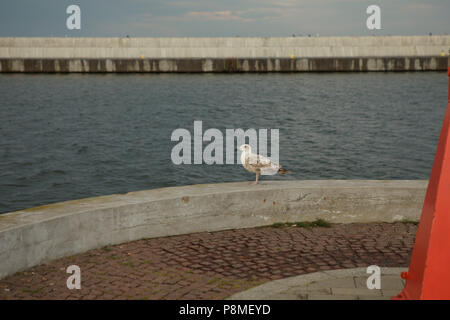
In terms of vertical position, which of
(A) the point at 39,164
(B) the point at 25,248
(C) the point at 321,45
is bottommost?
(A) the point at 39,164

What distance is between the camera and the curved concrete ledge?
678cm

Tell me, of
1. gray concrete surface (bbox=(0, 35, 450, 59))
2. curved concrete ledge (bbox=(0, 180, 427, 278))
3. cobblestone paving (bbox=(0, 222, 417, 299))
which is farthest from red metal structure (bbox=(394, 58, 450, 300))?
gray concrete surface (bbox=(0, 35, 450, 59))

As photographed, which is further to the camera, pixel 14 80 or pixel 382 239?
pixel 14 80

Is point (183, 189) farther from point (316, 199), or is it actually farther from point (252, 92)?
point (252, 92)

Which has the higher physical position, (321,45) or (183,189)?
(321,45)

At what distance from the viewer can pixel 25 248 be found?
6.43m

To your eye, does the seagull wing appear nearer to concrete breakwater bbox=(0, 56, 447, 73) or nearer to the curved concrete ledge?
the curved concrete ledge

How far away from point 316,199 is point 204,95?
4200 cm

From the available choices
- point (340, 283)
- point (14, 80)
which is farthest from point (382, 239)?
point (14, 80)

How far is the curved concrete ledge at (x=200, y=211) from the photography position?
6.78 m

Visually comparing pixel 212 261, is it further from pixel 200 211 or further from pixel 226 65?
pixel 226 65

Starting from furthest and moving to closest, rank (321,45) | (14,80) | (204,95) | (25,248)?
(321,45) < (14,80) < (204,95) < (25,248)

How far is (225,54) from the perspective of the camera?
250ft

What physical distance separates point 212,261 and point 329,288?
169 centimetres
